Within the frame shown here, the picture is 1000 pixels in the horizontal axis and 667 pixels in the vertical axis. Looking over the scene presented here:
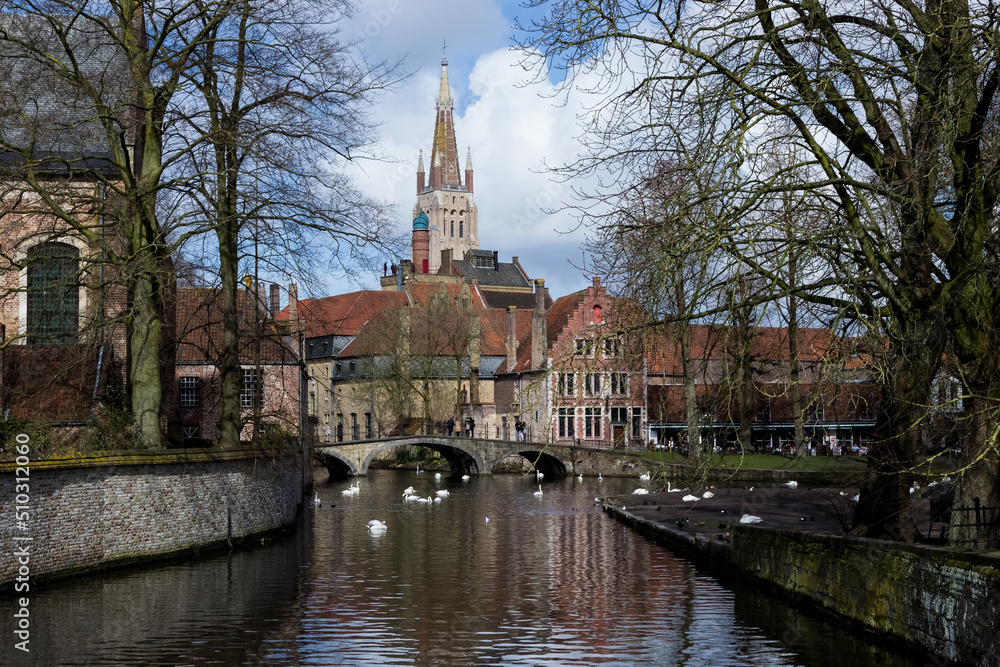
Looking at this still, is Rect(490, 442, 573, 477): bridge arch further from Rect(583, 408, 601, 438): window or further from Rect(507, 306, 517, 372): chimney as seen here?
Rect(507, 306, 517, 372): chimney

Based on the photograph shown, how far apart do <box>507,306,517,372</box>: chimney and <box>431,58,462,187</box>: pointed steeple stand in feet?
224

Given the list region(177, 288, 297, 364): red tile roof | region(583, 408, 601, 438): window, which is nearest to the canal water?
region(177, 288, 297, 364): red tile roof

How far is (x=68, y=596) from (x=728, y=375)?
8.63 m

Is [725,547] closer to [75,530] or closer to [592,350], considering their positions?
[592,350]

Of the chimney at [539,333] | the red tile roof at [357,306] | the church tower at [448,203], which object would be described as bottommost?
the chimney at [539,333]

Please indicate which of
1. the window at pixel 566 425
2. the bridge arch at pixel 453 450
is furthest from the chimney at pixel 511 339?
the bridge arch at pixel 453 450

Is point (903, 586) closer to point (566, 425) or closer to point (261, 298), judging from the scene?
point (261, 298)

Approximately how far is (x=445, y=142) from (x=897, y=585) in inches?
4945

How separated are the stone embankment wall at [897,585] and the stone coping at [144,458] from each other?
8.91 meters

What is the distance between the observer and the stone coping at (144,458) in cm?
1420

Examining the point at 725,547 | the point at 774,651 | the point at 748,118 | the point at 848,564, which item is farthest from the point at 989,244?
the point at 725,547

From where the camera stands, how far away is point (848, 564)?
11.5m

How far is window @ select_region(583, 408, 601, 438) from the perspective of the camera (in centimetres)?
5337

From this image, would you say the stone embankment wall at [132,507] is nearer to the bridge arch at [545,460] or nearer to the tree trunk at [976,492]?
the tree trunk at [976,492]
